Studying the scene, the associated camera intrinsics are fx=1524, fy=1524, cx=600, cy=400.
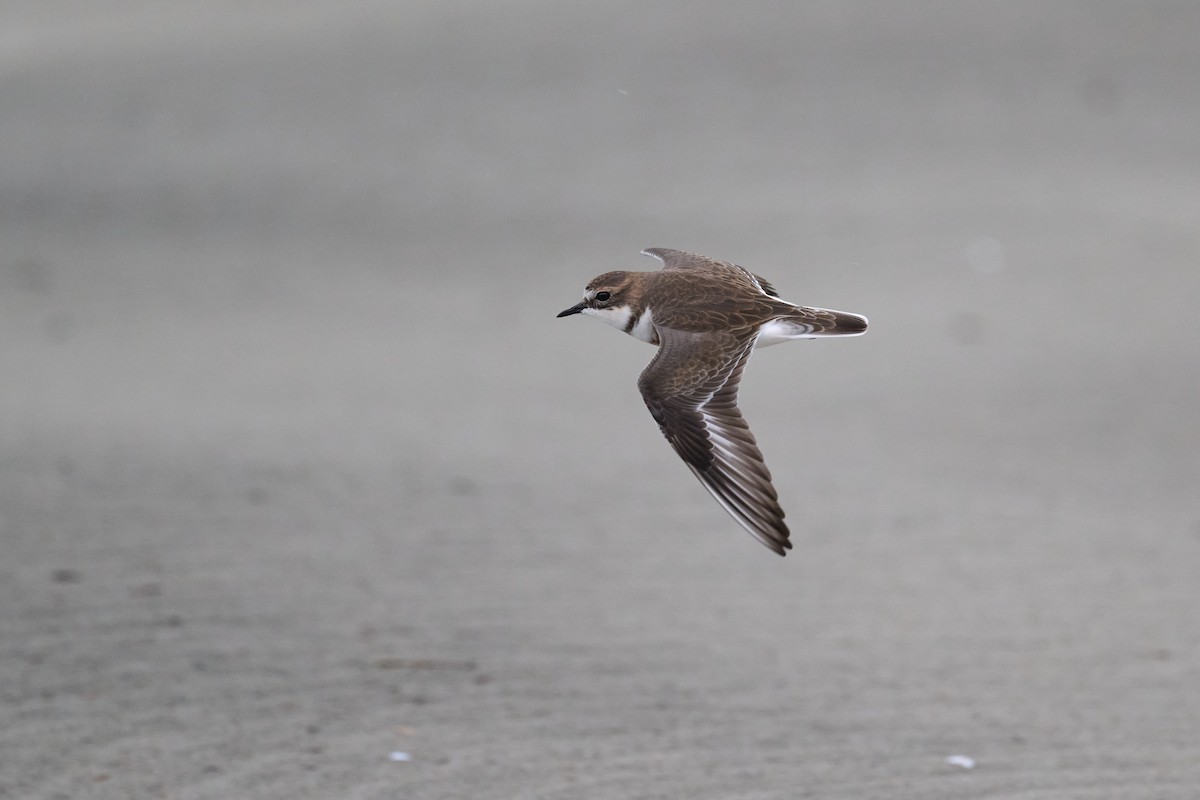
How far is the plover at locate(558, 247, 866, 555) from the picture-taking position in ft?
12.6

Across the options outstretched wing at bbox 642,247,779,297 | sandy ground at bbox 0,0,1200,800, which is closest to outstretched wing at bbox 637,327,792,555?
outstretched wing at bbox 642,247,779,297

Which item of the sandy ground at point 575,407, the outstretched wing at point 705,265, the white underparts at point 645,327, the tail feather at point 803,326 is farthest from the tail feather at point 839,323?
the sandy ground at point 575,407

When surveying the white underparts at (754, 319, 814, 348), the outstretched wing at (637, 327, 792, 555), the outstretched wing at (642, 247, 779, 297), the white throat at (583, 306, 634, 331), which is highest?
the outstretched wing at (642, 247, 779, 297)

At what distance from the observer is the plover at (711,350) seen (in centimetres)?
385

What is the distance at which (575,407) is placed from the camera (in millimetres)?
8445

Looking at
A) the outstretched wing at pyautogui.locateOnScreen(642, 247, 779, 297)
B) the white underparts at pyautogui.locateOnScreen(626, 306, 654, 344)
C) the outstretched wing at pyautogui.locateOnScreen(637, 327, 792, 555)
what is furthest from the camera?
the outstretched wing at pyautogui.locateOnScreen(642, 247, 779, 297)

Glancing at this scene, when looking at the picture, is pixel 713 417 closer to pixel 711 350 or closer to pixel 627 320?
pixel 711 350

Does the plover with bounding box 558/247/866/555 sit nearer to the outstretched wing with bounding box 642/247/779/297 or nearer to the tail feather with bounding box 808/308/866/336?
the tail feather with bounding box 808/308/866/336

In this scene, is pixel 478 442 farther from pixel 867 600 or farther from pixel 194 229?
pixel 194 229

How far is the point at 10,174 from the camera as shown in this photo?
35.6 ft

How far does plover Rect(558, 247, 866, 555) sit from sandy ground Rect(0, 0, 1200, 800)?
1321mm

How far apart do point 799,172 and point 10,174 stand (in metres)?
5.61

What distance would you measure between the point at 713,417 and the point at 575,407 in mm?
4501

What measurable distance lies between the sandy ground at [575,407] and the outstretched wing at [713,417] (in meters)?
1.31
